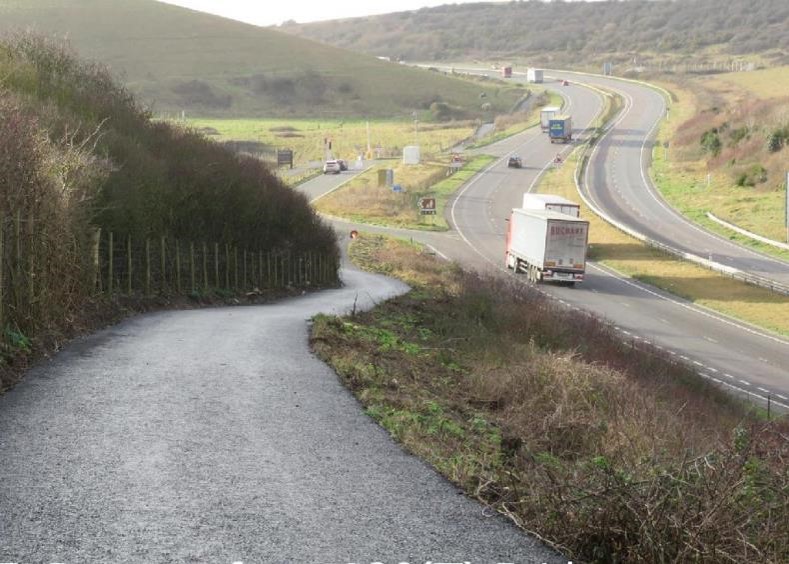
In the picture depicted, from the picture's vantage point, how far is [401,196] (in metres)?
92.1

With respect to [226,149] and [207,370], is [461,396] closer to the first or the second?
[207,370]

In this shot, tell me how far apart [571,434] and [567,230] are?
37622 millimetres

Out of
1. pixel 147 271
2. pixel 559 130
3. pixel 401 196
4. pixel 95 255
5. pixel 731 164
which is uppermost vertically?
pixel 559 130

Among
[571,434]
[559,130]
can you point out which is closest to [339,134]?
[559,130]

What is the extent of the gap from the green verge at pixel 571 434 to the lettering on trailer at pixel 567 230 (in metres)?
19.8

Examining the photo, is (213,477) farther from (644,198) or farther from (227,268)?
(644,198)

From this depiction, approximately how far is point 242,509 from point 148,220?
68.4ft

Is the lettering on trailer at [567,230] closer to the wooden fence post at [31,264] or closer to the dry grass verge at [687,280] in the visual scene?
the dry grass verge at [687,280]

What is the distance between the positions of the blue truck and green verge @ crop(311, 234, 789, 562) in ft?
327

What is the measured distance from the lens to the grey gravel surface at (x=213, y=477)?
26.0ft

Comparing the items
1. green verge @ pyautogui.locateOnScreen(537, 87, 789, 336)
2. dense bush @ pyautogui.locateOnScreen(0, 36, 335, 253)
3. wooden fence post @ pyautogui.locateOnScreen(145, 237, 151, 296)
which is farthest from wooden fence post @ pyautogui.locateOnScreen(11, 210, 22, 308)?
green verge @ pyautogui.locateOnScreen(537, 87, 789, 336)

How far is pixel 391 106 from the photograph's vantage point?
187m

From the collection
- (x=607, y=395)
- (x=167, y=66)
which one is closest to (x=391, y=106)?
(x=167, y=66)

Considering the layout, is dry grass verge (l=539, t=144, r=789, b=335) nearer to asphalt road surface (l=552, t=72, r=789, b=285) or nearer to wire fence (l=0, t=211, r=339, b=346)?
asphalt road surface (l=552, t=72, r=789, b=285)
